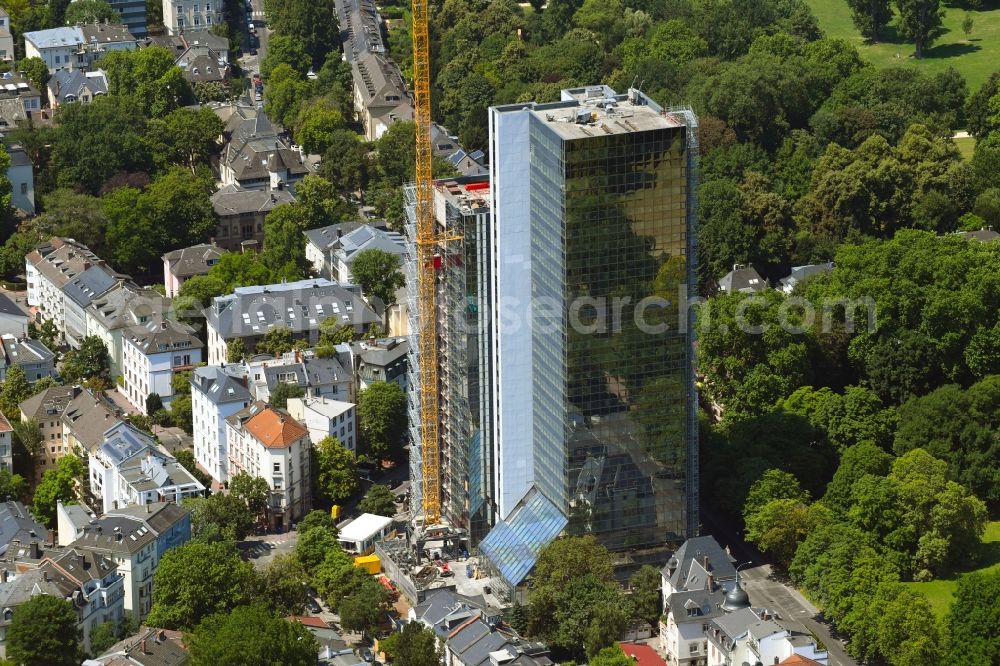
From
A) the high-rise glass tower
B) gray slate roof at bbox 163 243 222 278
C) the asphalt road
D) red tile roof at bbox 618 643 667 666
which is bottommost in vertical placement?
the asphalt road

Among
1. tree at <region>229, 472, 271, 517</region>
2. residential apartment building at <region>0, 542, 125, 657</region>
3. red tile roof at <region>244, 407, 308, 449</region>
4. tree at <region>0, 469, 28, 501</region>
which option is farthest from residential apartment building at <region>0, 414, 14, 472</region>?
residential apartment building at <region>0, 542, 125, 657</region>

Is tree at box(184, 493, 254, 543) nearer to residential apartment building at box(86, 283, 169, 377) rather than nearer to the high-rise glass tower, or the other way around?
the high-rise glass tower

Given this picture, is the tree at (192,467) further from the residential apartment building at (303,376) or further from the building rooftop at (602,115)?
the building rooftop at (602,115)

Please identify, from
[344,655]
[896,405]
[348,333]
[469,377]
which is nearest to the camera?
[344,655]

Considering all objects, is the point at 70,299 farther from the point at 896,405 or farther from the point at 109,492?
the point at 896,405

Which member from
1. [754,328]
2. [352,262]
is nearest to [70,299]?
[352,262]
